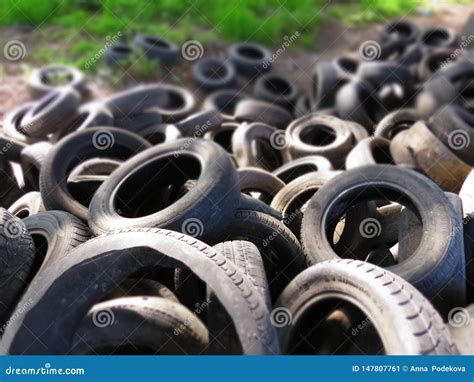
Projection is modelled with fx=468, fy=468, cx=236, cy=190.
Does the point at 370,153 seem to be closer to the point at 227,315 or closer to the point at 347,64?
the point at 227,315

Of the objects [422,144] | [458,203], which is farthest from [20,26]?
[458,203]

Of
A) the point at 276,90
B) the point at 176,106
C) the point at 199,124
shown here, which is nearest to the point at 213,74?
the point at 276,90

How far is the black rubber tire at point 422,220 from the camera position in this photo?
2.81 meters

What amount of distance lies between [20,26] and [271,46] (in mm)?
5574

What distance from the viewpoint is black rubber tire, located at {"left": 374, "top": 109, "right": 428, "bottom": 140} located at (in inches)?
219

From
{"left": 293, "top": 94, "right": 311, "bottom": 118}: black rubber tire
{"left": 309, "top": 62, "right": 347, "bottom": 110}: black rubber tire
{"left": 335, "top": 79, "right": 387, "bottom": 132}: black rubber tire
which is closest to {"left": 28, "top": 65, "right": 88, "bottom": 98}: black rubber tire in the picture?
{"left": 293, "top": 94, "right": 311, "bottom": 118}: black rubber tire

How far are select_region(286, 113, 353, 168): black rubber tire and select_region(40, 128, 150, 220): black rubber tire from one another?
1.84 metres

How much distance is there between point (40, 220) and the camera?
11.4ft

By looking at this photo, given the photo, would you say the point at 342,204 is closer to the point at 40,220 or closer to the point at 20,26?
the point at 40,220

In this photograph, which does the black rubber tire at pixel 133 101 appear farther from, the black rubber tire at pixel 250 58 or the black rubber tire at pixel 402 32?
the black rubber tire at pixel 402 32

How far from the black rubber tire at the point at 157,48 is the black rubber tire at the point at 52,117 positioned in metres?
3.49

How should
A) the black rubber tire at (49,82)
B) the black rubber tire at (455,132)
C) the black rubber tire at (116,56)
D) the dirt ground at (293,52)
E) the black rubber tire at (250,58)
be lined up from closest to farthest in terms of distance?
the black rubber tire at (455,132) → the black rubber tire at (49,82) → the dirt ground at (293,52) → the black rubber tire at (116,56) → the black rubber tire at (250,58)

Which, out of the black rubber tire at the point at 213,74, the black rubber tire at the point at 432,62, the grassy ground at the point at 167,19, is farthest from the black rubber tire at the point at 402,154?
the grassy ground at the point at 167,19

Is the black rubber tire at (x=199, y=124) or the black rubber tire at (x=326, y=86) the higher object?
the black rubber tire at (x=326, y=86)
